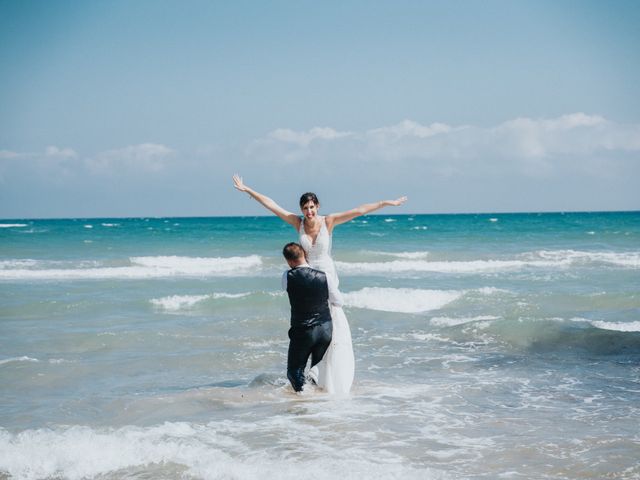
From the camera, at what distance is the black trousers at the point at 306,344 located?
7641 millimetres

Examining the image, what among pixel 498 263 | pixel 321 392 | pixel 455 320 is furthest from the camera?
pixel 498 263

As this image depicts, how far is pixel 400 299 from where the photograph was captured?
18.1 meters

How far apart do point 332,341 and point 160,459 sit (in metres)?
2.63

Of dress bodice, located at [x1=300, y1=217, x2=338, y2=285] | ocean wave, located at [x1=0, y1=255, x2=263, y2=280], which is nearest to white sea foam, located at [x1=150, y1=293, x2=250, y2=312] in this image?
ocean wave, located at [x1=0, y1=255, x2=263, y2=280]

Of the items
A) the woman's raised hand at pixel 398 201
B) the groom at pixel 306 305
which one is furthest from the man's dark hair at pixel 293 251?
the woman's raised hand at pixel 398 201

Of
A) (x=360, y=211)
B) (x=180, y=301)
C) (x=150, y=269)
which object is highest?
(x=360, y=211)

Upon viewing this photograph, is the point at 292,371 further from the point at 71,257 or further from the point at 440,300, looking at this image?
the point at 71,257

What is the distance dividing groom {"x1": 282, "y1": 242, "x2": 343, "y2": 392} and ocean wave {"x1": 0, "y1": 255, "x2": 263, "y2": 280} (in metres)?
19.0

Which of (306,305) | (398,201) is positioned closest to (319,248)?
(306,305)

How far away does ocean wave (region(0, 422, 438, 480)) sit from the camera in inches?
219

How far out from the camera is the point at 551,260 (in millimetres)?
30984

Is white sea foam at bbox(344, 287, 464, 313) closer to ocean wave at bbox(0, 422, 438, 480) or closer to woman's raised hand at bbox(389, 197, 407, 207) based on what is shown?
woman's raised hand at bbox(389, 197, 407, 207)

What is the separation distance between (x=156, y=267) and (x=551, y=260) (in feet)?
60.6

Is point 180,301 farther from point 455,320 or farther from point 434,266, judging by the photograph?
point 434,266
